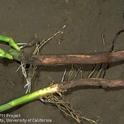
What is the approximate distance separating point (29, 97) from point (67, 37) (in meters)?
0.42

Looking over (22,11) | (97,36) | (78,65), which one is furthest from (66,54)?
(22,11)

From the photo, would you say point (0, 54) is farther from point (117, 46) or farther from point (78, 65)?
point (117, 46)

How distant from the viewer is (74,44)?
6.04 ft

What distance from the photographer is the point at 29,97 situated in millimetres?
1705

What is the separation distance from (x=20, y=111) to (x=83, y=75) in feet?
1.37

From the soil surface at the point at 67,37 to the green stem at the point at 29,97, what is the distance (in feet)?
0.27

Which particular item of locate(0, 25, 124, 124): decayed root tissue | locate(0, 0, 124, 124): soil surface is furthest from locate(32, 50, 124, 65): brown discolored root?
locate(0, 0, 124, 124): soil surface

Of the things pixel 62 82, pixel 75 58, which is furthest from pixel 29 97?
pixel 75 58

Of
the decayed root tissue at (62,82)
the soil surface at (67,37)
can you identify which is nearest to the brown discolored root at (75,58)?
the decayed root tissue at (62,82)

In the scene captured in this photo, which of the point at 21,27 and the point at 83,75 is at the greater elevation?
the point at 21,27

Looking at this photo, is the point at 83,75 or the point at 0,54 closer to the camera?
the point at 0,54

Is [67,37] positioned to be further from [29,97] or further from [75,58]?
[29,97]

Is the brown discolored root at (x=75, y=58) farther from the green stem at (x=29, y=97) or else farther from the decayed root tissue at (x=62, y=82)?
the green stem at (x=29, y=97)

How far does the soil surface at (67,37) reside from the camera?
179cm
